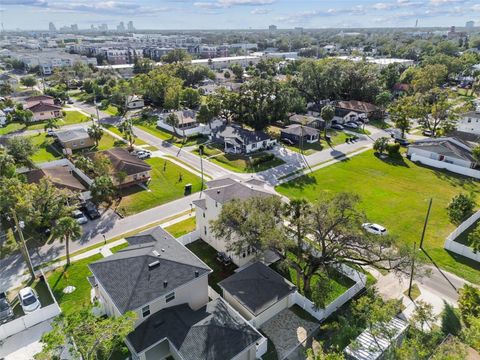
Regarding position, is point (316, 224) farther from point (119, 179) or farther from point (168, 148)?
point (168, 148)

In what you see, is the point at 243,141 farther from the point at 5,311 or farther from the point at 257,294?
the point at 5,311

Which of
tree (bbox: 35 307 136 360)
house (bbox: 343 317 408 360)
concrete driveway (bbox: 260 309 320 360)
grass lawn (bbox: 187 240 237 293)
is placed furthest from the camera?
grass lawn (bbox: 187 240 237 293)

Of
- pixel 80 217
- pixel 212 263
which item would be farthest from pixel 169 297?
pixel 80 217

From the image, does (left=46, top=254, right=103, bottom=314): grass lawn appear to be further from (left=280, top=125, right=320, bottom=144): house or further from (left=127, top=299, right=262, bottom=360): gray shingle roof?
(left=280, top=125, right=320, bottom=144): house

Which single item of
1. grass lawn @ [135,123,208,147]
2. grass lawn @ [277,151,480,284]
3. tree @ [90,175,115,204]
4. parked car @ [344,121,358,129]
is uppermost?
tree @ [90,175,115,204]

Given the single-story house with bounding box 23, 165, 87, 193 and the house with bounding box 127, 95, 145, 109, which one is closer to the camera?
the single-story house with bounding box 23, 165, 87, 193

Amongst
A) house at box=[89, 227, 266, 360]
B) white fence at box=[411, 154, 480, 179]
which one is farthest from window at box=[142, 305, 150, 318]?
white fence at box=[411, 154, 480, 179]

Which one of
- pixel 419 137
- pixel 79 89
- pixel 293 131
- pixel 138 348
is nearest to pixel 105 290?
pixel 138 348

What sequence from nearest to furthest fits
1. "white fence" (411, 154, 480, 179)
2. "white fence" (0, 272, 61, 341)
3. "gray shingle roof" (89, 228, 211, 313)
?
1. "gray shingle roof" (89, 228, 211, 313)
2. "white fence" (0, 272, 61, 341)
3. "white fence" (411, 154, 480, 179)

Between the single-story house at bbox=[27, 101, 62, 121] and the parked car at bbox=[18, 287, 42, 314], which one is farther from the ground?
the single-story house at bbox=[27, 101, 62, 121]
